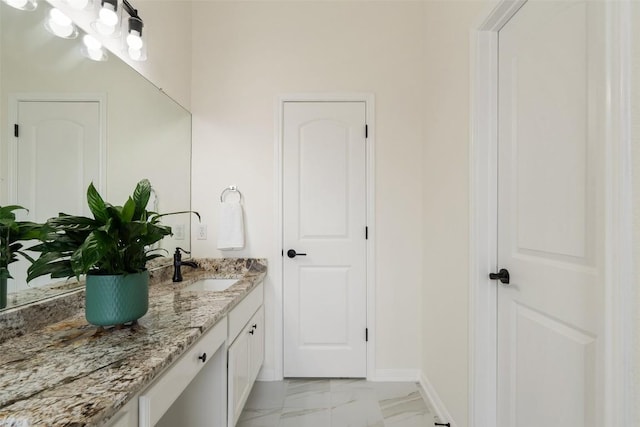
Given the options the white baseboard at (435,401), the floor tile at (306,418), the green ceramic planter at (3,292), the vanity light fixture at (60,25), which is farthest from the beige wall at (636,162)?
the vanity light fixture at (60,25)

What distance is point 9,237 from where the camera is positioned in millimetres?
940

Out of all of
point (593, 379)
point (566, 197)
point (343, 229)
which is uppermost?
point (566, 197)

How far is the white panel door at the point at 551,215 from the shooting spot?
2.81ft

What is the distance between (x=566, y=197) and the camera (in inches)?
37.4

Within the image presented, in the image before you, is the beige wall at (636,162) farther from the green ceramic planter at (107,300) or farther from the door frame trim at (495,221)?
the green ceramic planter at (107,300)

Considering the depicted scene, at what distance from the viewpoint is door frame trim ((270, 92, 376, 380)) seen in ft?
7.13

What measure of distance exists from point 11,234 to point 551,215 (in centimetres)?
181

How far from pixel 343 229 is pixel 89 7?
184cm

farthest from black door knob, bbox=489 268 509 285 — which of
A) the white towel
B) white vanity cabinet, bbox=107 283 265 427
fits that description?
the white towel

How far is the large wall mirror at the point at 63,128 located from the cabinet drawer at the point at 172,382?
62cm

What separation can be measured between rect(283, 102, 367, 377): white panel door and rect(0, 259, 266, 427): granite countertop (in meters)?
0.97

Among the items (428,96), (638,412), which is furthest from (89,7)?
(638,412)

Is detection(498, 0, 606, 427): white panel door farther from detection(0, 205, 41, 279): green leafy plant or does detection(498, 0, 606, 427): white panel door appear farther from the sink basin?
detection(0, 205, 41, 279): green leafy plant

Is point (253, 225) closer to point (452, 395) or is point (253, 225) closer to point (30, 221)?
point (30, 221)
